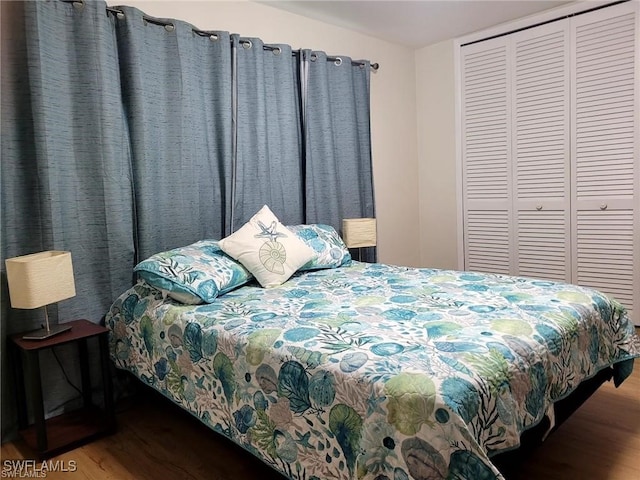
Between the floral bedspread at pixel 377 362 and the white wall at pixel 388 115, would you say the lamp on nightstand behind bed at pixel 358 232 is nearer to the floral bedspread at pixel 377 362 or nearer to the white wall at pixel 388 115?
the white wall at pixel 388 115

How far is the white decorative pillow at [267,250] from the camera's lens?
2561 mm

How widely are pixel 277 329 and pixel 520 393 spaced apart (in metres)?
0.86

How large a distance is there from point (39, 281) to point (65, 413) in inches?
31.7

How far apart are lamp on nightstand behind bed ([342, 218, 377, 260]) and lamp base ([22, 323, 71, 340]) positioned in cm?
201

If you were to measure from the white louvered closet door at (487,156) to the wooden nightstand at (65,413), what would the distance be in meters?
3.10

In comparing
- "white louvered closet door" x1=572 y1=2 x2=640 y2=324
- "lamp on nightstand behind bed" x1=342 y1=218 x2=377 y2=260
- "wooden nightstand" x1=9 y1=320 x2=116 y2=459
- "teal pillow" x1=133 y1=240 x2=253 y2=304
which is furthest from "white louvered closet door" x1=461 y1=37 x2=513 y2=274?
"wooden nightstand" x1=9 y1=320 x2=116 y2=459

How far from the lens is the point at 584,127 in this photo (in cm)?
350

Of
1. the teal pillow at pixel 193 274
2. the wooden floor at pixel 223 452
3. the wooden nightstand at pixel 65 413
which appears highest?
the teal pillow at pixel 193 274

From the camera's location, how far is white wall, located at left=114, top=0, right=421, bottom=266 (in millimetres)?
3512

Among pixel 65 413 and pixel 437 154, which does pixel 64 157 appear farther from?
pixel 437 154

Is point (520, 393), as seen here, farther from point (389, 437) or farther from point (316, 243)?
point (316, 243)

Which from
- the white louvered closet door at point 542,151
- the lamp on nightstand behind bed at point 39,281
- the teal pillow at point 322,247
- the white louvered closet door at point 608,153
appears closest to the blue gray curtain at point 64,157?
the lamp on nightstand behind bed at point 39,281

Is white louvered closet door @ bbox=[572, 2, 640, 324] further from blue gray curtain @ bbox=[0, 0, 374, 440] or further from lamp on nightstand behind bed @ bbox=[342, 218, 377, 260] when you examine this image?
blue gray curtain @ bbox=[0, 0, 374, 440]

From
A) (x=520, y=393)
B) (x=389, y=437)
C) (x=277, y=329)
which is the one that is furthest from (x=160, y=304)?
(x=520, y=393)
